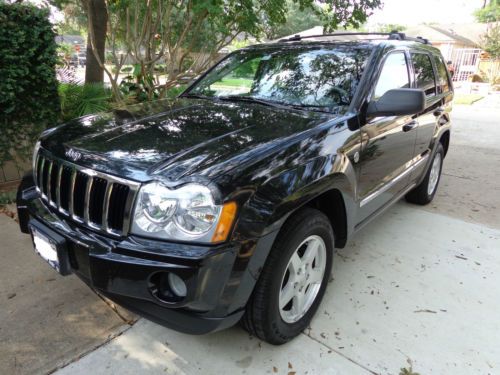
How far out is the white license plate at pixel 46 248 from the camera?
207 cm

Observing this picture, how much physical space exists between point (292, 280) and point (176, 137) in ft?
3.40

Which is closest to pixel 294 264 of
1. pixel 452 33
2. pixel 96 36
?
pixel 96 36

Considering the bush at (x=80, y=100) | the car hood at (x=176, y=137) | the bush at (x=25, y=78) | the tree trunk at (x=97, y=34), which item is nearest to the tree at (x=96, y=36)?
the tree trunk at (x=97, y=34)

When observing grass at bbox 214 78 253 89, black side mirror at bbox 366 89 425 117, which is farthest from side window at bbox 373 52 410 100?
grass at bbox 214 78 253 89

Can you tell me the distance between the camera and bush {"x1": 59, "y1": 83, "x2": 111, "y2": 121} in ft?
16.7

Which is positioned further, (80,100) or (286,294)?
(80,100)

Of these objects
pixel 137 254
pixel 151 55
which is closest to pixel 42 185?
pixel 137 254

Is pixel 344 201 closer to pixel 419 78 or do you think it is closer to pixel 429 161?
pixel 419 78

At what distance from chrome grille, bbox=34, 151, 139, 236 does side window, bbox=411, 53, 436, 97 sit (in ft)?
9.44

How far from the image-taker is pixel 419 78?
12.0 feet

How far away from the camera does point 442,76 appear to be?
170 inches

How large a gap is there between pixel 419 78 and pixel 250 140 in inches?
89.9

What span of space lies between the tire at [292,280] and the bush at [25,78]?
11.0ft

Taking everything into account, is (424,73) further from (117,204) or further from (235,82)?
A: (117,204)
